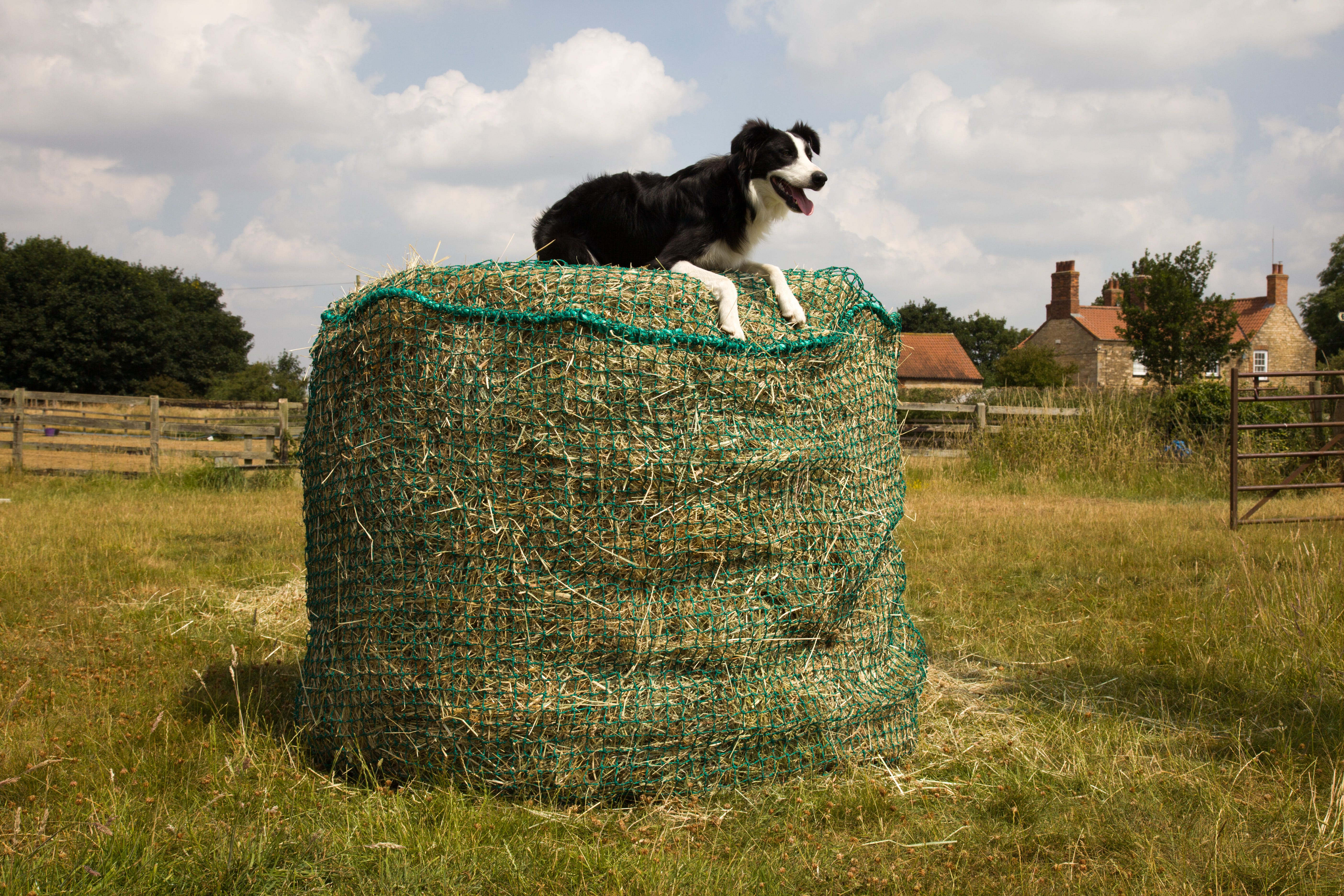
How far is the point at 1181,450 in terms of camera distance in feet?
44.3

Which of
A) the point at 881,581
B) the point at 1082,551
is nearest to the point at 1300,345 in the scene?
the point at 1082,551

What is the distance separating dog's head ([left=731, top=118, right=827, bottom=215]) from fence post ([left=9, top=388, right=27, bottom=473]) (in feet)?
57.3

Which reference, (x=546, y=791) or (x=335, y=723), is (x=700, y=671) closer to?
(x=546, y=791)

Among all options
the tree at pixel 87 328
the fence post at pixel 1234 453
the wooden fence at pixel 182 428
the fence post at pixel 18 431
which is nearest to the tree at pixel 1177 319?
the wooden fence at pixel 182 428

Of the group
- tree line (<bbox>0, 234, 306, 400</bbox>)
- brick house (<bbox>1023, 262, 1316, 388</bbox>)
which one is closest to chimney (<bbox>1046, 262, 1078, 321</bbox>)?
brick house (<bbox>1023, 262, 1316, 388</bbox>)

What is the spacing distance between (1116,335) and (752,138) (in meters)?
51.3

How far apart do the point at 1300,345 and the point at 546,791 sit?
195 ft

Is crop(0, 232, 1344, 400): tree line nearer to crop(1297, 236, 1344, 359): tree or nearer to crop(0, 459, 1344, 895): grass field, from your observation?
crop(1297, 236, 1344, 359): tree

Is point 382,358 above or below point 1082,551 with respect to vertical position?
above

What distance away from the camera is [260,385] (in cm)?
4991

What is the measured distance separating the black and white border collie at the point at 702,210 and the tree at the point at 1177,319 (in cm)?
3027

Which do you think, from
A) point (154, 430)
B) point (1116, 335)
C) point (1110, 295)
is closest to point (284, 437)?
point (154, 430)

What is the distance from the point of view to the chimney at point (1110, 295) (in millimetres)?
50688

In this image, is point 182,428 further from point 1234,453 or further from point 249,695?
point 1234,453
